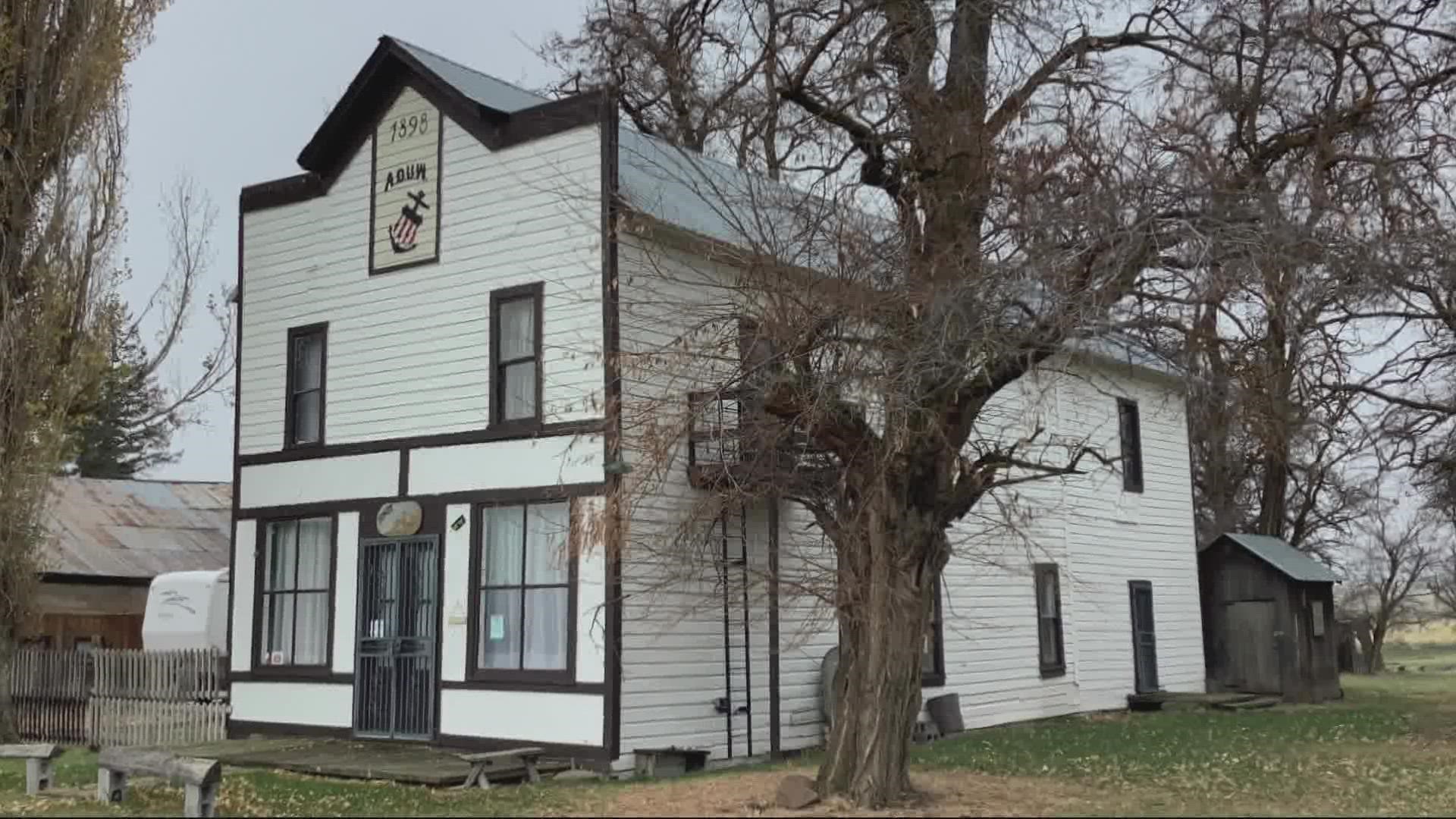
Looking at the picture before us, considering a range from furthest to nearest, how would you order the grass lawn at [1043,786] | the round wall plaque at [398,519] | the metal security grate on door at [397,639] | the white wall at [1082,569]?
the white wall at [1082,569], the round wall plaque at [398,519], the metal security grate on door at [397,639], the grass lawn at [1043,786]

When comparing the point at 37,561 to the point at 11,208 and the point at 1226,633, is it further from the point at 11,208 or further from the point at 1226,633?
the point at 1226,633

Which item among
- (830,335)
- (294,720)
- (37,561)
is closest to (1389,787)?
(830,335)

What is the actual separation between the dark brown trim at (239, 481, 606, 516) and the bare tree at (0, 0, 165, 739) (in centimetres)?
321

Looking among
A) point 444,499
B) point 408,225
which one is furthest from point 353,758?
point 408,225

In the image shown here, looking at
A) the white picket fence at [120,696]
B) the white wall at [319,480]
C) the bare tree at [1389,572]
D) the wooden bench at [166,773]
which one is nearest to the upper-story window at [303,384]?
the white wall at [319,480]

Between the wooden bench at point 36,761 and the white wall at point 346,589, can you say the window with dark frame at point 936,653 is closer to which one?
the white wall at point 346,589

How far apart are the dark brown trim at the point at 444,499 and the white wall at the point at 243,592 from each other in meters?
0.23

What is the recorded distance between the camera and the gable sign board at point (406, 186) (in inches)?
631

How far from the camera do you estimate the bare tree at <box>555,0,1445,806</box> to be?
10875 millimetres

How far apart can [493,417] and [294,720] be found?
450 cm

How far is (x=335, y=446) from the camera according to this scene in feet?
54.3

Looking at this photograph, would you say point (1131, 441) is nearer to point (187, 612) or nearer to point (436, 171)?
point (436, 171)

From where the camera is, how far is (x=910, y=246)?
12.2 m

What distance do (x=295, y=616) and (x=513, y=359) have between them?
14.7 ft
